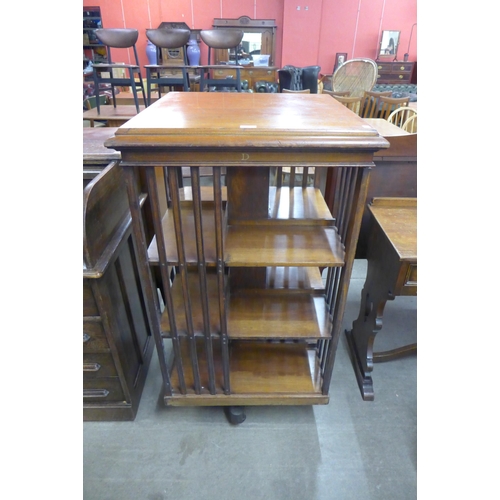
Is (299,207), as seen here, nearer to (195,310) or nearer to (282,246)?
(282,246)

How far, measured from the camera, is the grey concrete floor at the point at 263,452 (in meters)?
1.16

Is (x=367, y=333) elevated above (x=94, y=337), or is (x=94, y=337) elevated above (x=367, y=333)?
(x=94, y=337)

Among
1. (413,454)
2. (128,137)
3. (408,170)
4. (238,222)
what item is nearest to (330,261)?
(238,222)

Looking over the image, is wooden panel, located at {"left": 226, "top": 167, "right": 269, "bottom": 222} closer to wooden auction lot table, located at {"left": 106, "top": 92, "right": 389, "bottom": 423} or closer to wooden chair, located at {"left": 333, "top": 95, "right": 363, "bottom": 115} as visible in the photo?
wooden auction lot table, located at {"left": 106, "top": 92, "right": 389, "bottom": 423}

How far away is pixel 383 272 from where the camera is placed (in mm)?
1328

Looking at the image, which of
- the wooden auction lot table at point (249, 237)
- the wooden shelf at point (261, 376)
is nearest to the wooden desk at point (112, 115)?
the wooden auction lot table at point (249, 237)

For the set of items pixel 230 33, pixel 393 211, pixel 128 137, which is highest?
pixel 230 33

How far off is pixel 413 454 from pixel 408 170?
1.13 meters

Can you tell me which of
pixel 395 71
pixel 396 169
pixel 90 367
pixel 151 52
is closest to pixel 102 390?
pixel 90 367

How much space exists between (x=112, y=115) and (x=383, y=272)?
2.82 metres

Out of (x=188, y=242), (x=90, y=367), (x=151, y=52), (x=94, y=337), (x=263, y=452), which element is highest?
(x=151, y=52)

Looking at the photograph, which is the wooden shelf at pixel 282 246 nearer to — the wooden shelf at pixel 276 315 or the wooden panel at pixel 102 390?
the wooden shelf at pixel 276 315

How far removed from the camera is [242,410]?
4.40 ft

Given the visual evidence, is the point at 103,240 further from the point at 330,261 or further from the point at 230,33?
the point at 230,33
